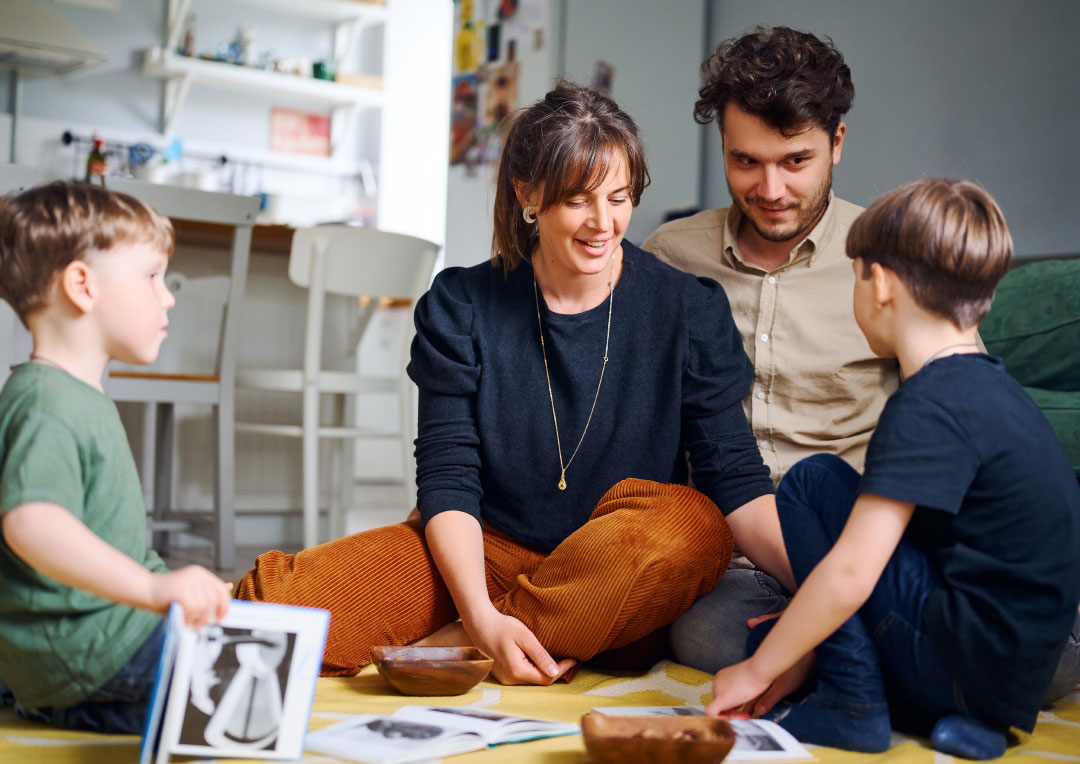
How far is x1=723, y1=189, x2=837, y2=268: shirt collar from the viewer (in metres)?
1.55

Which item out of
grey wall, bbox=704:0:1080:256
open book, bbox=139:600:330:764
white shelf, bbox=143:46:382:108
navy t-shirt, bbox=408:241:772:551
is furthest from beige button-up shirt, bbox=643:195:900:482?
→ white shelf, bbox=143:46:382:108

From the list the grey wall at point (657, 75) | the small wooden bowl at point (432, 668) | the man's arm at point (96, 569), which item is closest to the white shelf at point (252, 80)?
the grey wall at point (657, 75)

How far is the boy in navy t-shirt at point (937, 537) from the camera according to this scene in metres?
0.95

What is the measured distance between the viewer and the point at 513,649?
1213 millimetres

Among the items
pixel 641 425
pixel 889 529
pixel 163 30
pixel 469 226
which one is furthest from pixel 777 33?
pixel 163 30

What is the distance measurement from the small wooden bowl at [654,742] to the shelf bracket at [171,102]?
12.6ft

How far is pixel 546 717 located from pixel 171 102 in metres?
3.76

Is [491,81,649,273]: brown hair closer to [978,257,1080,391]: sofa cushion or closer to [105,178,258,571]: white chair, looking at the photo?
Result: [978,257,1080,391]: sofa cushion

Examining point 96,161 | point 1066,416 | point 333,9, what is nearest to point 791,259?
point 1066,416

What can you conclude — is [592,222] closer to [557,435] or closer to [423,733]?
[557,435]

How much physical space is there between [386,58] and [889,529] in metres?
4.20

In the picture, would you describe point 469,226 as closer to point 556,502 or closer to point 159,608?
point 556,502

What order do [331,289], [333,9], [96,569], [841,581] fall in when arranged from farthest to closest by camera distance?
[333,9] → [331,289] → [841,581] → [96,569]

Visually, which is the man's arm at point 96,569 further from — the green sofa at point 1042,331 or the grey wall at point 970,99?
the grey wall at point 970,99
